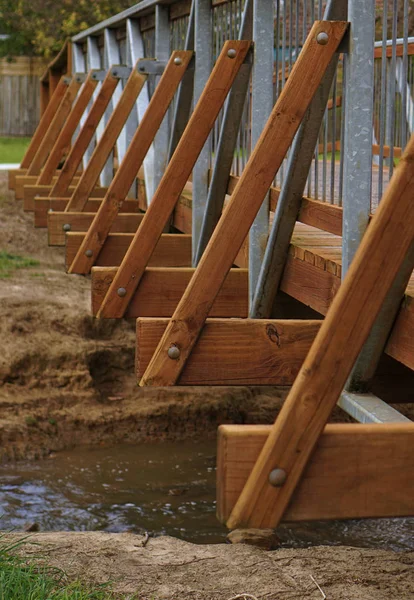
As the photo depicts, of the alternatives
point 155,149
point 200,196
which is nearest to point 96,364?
point 155,149

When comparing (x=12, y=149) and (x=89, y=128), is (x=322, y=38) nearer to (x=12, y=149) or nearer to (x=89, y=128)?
(x=89, y=128)

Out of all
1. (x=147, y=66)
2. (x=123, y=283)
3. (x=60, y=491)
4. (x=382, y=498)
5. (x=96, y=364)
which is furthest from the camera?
(x=96, y=364)

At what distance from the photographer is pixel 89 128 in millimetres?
8844

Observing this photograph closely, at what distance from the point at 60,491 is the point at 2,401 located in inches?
60.5

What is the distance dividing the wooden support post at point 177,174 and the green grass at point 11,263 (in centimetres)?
684

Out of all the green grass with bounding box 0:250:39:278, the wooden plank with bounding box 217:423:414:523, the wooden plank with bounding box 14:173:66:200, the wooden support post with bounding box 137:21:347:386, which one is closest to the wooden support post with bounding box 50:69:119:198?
the wooden plank with bounding box 14:173:66:200

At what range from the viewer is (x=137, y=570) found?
14.1 feet

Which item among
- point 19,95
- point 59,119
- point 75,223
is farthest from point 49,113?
point 19,95

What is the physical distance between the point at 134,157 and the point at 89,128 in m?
2.26

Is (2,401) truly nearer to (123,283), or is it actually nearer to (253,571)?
(123,283)

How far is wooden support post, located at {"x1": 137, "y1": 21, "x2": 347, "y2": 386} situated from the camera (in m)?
4.11

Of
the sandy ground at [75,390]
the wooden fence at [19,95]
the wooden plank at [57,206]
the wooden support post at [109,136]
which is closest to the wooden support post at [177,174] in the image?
the wooden support post at [109,136]

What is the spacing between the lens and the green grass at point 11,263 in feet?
41.5

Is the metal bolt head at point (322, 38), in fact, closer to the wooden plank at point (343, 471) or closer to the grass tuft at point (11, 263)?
the wooden plank at point (343, 471)
